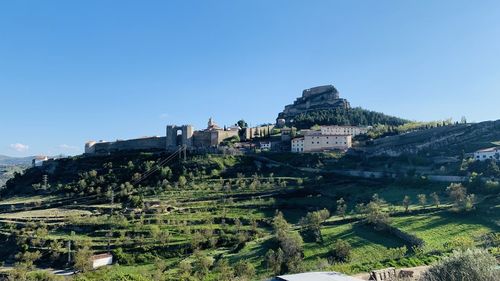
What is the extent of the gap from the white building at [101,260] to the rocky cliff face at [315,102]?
238 ft

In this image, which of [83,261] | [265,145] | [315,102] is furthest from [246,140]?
[83,261]

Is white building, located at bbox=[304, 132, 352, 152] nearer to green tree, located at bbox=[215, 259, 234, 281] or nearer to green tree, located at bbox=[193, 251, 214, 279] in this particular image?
green tree, located at bbox=[193, 251, 214, 279]

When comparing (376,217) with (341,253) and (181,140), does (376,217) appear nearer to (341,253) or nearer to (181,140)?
(341,253)

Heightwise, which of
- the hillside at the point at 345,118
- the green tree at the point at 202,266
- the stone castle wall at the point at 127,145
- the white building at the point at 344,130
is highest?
the hillside at the point at 345,118

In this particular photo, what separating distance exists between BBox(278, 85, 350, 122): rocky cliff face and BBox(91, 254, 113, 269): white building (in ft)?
238

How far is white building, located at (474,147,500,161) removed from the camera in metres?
52.4

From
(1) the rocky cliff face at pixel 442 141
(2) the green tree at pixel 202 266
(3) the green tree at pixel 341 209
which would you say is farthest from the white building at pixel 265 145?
(2) the green tree at pixel 202 266

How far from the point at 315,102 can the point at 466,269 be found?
97967 millimetres

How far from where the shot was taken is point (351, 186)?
51.9m

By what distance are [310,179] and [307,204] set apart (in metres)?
7.59

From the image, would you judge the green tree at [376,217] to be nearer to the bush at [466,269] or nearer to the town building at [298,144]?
the bush at [466,269]

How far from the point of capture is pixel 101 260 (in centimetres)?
3766

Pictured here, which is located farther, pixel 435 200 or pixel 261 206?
pixel 261 206

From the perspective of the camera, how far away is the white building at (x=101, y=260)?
3691 centimetres
